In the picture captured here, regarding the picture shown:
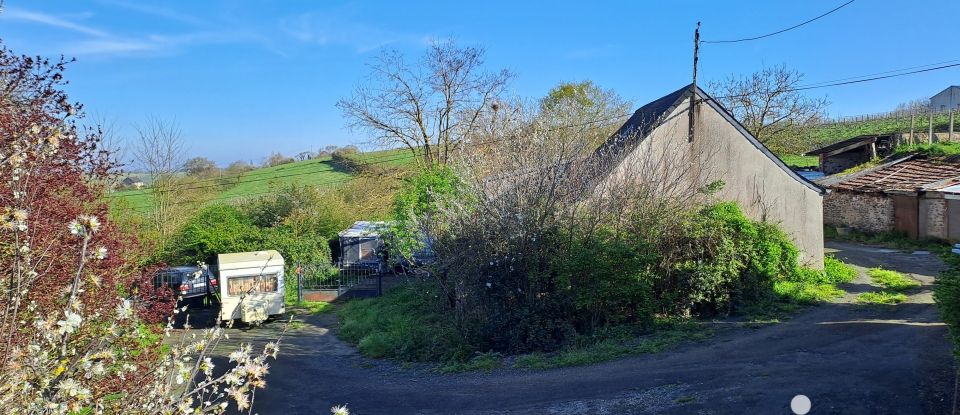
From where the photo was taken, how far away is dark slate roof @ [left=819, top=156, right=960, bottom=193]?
22781 mm

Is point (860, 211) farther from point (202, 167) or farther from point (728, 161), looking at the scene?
→ point (202, 167)

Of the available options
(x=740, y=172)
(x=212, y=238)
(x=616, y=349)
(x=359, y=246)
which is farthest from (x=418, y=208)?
(x=212, y=238)

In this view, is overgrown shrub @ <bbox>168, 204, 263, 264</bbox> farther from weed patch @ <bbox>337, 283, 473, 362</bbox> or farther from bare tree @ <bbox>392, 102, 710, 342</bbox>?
bare tree @ <bbox>392, 102, 710, 342</bbox>

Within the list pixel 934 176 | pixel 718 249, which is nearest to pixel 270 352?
pixel 718 249

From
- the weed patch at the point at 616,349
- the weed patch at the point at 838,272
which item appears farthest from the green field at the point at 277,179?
the weed patch at the point at 838,272

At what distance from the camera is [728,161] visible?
16.3 metres

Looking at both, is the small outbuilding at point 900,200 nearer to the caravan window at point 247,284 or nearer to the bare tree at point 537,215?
the bare tree at point 537,215

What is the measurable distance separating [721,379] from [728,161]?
884 cm

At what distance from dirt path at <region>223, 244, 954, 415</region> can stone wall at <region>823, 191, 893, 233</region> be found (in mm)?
11779

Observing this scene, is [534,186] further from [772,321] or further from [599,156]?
[772,321]

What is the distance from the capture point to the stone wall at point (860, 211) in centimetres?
2384

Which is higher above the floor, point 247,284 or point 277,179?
point 277,179

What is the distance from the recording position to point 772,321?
40.1 ft

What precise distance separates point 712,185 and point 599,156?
283 cm
